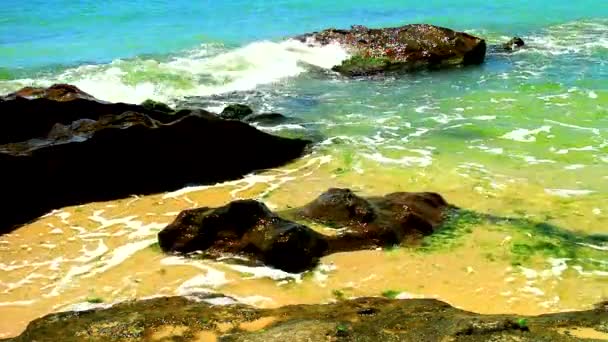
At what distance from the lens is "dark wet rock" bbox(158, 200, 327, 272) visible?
6.43 meters

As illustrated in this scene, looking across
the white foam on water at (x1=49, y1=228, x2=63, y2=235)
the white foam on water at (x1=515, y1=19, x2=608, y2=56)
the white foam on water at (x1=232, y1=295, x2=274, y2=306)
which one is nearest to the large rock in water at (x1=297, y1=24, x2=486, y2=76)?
the white foam on water at (x1=515, y1=19, x2=608, y2=56)

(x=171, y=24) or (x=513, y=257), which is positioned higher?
(x=171, y=24)

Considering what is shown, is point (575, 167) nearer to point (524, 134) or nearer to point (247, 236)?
point (524, 134)

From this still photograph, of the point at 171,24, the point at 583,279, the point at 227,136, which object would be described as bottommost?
the point at 583,279

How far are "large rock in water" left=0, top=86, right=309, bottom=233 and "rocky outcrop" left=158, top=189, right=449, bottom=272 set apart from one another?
7.26ft

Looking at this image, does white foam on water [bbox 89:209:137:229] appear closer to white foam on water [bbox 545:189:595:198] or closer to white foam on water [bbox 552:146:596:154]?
white foam on water [bbox 545:189:595:198]

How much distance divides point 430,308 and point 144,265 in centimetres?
309

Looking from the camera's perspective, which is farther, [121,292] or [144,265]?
[144,265]

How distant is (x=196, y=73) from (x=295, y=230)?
1295 centimetres

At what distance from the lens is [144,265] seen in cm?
672

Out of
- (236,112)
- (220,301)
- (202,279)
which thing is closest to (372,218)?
(202,279)

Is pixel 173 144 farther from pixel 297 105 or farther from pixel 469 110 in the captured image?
pixel 469 110

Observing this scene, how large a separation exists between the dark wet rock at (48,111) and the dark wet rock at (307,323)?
211 inches

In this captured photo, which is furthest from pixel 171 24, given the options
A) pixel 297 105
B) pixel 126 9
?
pixel 297 105
